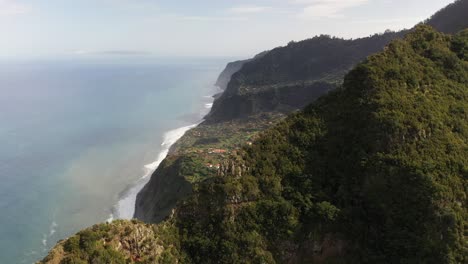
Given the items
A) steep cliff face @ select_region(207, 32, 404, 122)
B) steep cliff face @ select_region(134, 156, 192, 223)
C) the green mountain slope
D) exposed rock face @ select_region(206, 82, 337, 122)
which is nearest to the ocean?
steep cliff face @ select_region(134, 156, 192, 223)

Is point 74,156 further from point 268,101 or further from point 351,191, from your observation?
point 351,191

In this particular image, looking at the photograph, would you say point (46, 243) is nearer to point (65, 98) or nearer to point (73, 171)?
point (73, 171)

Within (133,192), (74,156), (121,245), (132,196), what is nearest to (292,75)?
(74,156)

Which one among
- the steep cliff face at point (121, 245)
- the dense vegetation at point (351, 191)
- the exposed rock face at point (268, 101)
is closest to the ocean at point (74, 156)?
the exposed rock face at point (268, 101)

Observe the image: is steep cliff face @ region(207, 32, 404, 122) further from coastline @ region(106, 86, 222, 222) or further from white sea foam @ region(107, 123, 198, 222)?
white sea foam @ region(107, 123, 198, 222)

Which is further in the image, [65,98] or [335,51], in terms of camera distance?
[65,98]

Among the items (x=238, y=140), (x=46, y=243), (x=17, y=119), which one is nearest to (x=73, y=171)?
(x=46, y=243)
